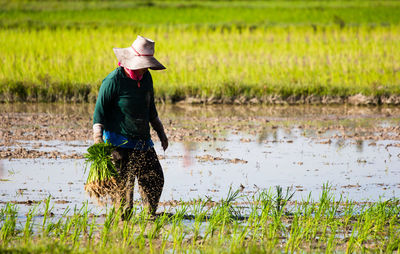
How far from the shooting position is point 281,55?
17.6m

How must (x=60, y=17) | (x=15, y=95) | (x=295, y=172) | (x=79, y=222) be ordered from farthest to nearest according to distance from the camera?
(x=60, y=17)
(x=15, y=95)
(x=295, y=172)
(x=79, y=222)

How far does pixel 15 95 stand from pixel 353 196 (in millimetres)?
8443

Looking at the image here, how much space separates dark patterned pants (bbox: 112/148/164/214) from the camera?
5.57m

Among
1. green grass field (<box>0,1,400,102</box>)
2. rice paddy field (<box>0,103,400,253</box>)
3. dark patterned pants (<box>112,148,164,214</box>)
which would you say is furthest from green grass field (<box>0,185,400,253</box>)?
green grass field (<box>0,1,400,102</box>)

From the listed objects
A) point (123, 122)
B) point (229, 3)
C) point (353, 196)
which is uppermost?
point (229, 3)

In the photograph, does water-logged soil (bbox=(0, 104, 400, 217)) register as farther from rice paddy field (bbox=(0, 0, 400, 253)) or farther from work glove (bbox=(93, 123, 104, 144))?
work glove (bbox=(93, 123, 104, 144))

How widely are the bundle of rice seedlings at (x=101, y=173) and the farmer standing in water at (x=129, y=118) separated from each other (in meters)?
0.11

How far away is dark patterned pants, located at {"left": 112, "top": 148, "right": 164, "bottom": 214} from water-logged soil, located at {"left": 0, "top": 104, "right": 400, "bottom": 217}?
0.65m

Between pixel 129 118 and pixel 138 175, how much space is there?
48 cm

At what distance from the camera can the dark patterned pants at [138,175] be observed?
5.57 meters

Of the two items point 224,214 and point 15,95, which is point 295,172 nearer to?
point 224,214

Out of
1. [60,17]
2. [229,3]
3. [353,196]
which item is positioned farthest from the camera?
[229,3]

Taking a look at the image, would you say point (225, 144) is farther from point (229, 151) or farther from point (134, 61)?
point (134, 61)

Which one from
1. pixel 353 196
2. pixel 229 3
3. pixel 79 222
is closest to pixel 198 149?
pixel 353 196
